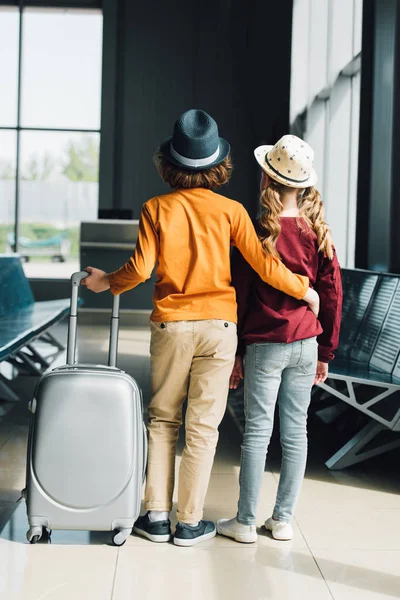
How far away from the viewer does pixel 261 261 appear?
100 inches

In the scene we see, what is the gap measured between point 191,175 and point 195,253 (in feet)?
0.87

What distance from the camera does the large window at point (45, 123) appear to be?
44.3ft

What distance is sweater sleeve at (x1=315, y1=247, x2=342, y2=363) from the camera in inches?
106

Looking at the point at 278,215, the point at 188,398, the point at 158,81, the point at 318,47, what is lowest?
the point at 188,398

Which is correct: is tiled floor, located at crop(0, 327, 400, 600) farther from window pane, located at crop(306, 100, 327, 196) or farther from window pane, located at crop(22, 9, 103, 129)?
window pane, located at crop(22, 9, 103, 129)

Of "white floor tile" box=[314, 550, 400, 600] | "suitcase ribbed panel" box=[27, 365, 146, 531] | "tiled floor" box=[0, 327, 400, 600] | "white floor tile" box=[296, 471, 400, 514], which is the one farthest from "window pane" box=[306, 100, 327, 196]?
"suitcase ribbed panel" box=[27, 365, 146, 531]

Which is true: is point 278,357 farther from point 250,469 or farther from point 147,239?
point 147,239

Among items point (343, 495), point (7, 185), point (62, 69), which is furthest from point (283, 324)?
point (62, 69)

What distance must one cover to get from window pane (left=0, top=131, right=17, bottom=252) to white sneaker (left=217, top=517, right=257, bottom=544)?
11.6 meters

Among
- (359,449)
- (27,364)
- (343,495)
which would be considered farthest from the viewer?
(27,364)

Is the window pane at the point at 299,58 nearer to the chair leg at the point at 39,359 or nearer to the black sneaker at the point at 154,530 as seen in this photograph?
the chair leg at the point at 39,359

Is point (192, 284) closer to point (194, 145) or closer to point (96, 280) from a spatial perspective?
point (96, 280)

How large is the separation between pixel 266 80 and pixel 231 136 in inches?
110

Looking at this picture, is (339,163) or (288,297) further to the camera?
(339,163)
